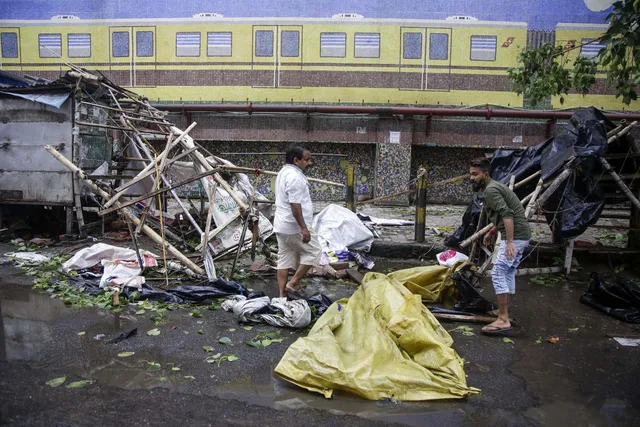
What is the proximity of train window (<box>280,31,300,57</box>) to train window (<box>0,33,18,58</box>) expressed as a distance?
9.74 meters

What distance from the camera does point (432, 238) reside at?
9359 mm

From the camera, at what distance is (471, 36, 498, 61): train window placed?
15.7 metres

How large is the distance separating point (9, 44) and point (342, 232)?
15.8 metres

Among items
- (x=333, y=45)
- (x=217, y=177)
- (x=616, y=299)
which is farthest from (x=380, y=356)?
(x=333, y=45)

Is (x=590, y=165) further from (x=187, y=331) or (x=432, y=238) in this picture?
(x=187, y=331)

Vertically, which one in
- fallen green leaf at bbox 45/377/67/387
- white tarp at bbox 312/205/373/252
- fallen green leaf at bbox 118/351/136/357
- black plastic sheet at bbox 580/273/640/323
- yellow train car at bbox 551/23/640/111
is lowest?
fallen green leaf at bbox 118/351/136/357

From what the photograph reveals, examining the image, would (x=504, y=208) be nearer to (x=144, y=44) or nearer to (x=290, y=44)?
(x=290, y=44)

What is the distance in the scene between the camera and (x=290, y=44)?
15.9 meters

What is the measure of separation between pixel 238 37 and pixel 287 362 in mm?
14531

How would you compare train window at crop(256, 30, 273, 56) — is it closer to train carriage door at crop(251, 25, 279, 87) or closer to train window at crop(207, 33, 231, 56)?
train carriage door at crop(251, 25, 279, 87)

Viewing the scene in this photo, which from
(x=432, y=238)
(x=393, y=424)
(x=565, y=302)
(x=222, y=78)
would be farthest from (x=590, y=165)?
(x=222, y=78)

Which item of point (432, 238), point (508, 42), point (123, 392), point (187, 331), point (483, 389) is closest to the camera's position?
point (123, 392)

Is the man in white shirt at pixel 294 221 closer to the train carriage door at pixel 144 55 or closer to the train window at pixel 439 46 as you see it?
the train window at pixel 439 46

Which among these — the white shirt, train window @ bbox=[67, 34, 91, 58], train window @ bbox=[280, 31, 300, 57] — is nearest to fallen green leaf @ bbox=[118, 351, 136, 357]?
the white shirt
